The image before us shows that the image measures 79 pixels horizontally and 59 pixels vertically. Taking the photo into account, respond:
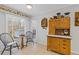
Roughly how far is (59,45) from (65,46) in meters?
0.31

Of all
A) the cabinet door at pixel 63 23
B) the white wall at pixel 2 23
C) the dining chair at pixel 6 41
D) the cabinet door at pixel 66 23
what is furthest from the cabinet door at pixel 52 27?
the white wall at pixel 2 23

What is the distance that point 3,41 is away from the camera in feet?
13.5

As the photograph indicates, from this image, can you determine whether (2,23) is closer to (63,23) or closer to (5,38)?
(5,38)

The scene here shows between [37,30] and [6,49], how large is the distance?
2875 millimetres

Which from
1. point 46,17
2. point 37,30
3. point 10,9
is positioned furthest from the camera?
point 37,30

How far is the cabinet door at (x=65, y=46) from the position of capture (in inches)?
152

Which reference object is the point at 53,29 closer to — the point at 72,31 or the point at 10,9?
the point at 72,31

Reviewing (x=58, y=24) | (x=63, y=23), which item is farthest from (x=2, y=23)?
(x=63, y=23)

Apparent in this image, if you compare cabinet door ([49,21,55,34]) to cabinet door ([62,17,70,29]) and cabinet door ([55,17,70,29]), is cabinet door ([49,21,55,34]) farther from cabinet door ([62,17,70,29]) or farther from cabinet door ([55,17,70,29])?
cabinet door ([62,17,70,29])

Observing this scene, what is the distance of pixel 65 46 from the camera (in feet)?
12.9

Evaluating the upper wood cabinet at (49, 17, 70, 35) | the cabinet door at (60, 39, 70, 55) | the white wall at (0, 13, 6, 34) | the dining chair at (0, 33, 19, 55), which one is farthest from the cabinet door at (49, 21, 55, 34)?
the white wall at (0, 13, 6, 34)

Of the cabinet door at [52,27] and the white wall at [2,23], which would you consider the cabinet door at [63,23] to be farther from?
the white wall at [2,23]

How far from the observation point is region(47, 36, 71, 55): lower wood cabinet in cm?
387
